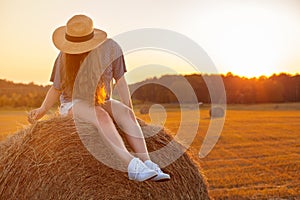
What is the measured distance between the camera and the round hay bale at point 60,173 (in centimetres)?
358

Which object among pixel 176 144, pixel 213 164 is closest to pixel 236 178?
pixel 213 164

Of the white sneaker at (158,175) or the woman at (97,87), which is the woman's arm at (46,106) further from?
the white sneaker at (158,175)

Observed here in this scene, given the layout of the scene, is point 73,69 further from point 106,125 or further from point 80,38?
point 106,125

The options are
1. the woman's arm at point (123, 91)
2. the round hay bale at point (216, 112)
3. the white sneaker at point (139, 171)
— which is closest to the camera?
the white sneaker at point (139, 171)

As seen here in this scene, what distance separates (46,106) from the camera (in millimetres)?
4207

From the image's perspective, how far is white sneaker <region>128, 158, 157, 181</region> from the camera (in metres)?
3.42

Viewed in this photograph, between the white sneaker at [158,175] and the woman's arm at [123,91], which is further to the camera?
the woman's arm at [123,91]

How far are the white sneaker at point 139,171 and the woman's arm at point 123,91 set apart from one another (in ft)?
2.36

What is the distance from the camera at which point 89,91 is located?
3.70 meters

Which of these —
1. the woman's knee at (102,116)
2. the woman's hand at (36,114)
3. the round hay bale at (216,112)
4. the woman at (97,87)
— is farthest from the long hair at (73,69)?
the round hay bale at (216,112)

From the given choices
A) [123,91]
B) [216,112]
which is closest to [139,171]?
[123,91]

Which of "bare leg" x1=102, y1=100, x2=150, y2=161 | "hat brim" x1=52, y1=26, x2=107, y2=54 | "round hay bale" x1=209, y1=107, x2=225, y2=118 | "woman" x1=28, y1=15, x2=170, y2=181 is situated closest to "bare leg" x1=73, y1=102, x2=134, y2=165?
"woman" x1=28, y1=15, x2=170, y2=181

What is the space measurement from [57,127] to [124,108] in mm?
555

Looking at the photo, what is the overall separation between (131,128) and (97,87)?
1.32 feet
